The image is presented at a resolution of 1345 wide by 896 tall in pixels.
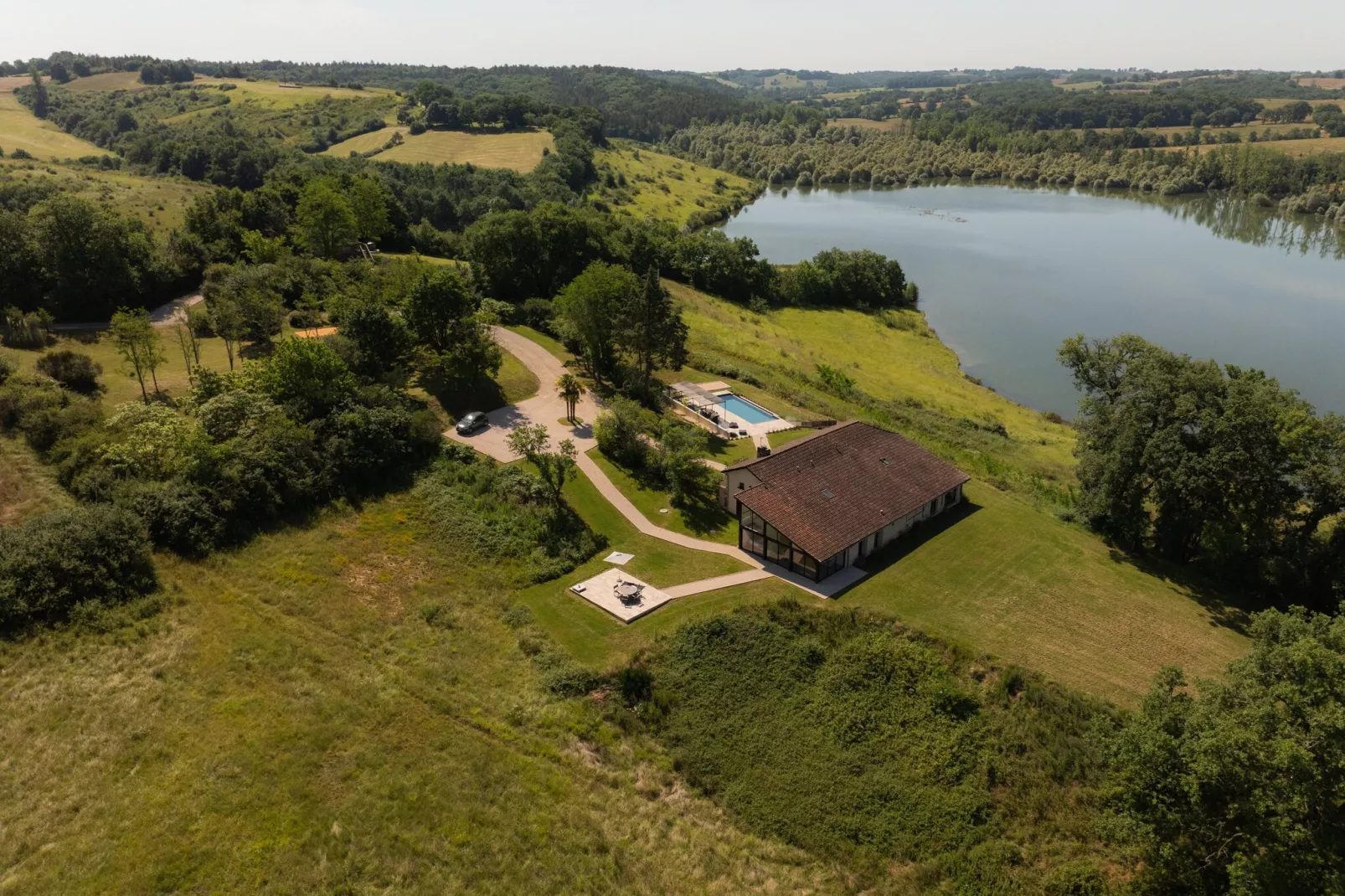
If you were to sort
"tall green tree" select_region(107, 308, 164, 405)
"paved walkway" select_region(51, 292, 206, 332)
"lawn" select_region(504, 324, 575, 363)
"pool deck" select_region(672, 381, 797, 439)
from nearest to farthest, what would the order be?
1. "tall green tree" select_region(107, 308, 164, 405)
2. "pool deck" select_region(672, 381, 797, 439)
3. "paved walkway" select_region(51, 292, 206, 332)
4. "lawn" select_region(504, 324, 575, 363)

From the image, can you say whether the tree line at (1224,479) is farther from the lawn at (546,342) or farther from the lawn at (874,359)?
the lawn at (546,342)

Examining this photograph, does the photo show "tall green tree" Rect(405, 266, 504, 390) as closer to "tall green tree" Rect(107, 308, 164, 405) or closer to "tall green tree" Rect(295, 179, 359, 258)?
"tall green tree" Rect(107, 308, 164, 405)

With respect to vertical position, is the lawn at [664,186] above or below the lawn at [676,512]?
above

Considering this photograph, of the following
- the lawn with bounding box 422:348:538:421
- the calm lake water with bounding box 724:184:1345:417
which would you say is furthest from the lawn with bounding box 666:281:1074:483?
the lawn with bounding box 422:348:538:421

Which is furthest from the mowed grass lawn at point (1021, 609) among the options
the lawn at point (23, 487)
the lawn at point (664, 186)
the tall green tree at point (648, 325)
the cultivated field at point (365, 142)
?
the cultivated field at point (365, 142)

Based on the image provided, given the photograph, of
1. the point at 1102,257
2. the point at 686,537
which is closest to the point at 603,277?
the point at 686,537

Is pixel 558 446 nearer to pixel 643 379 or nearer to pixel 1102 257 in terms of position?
pixel 643 379
